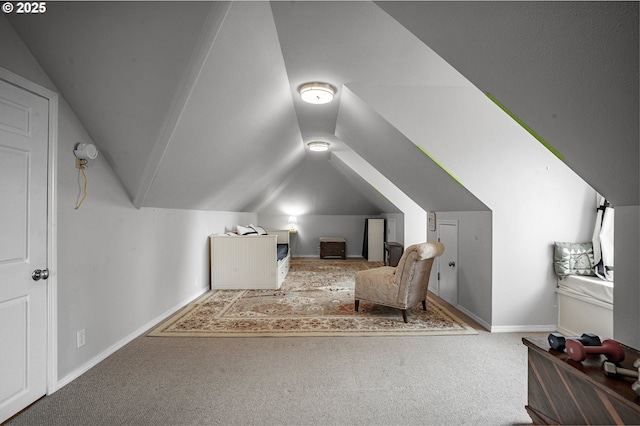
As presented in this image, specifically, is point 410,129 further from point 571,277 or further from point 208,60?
point 571,277

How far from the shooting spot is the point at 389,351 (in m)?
2.81

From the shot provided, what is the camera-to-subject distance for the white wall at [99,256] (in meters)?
2.23

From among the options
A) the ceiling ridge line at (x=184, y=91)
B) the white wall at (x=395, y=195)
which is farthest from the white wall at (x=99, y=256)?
the white wall at (x=395, y=195)

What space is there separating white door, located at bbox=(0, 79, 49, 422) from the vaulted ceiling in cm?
37

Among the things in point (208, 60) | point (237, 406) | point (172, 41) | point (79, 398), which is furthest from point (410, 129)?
point (79, 398)

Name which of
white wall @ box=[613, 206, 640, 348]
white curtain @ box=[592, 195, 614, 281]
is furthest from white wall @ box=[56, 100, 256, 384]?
white curtain @ box=[592, 195, 614, 281]

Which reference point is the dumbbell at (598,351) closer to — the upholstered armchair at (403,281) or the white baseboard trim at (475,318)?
the upholstered armchair at (403,281)

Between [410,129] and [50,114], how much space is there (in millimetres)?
2798

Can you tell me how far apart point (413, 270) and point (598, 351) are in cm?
217

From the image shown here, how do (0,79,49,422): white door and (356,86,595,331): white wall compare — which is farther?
(356,86,595,331): white wall

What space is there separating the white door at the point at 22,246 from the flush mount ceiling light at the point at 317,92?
1.97 metres

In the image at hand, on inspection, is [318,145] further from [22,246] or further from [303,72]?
[22,246]

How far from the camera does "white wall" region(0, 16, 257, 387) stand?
2227mm

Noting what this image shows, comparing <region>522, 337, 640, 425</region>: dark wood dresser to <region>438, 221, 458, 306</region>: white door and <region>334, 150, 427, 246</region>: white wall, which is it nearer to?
<region>438, 221, 458, 306</region>: white door
